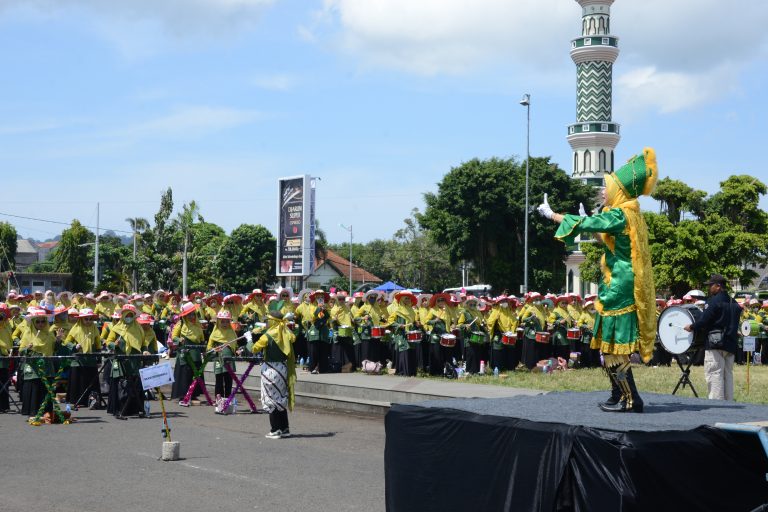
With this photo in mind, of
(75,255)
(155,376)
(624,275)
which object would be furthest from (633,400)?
(75,255)

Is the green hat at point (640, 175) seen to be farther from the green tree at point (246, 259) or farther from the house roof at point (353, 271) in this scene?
the house roof at point (353, 271)

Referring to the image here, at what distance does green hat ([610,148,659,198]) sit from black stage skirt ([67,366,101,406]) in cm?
1251

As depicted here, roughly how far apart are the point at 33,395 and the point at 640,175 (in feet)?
39.9

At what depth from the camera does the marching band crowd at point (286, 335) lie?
16156 millimetres

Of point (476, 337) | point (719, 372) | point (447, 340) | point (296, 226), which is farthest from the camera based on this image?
point (296, 226)

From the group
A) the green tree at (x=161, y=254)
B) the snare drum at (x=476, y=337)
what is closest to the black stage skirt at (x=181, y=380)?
the snare drum at (x=476, y=337)

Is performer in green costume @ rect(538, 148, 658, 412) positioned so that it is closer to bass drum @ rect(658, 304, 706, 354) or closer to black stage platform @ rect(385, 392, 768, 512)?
black stage platform @ rect(385, 392, 768, 512)

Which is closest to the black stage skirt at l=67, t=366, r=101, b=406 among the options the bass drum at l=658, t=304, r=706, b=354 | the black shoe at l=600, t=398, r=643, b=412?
the bass drum at l=658, t=304, r=706, b=354

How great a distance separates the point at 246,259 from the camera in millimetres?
76500

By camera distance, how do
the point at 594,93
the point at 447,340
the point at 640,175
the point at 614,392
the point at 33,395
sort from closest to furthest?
the point at 614,392 < the point at 640,175 < the point at 33,395 < the point at 447,340 < the point at 594,93

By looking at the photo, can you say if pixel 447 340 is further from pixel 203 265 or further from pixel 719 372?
pixel 203 265

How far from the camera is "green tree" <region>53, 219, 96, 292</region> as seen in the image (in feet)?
261

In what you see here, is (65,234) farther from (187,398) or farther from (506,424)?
(506,424)

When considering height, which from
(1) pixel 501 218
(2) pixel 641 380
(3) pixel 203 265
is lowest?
(2) pixel 641 380
